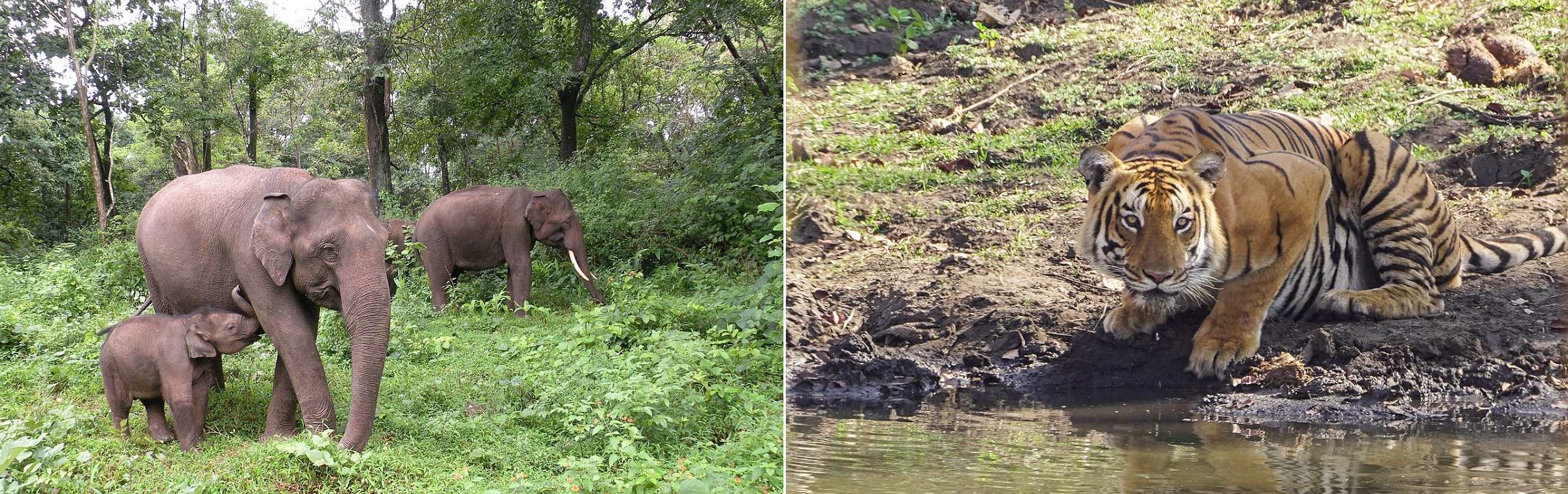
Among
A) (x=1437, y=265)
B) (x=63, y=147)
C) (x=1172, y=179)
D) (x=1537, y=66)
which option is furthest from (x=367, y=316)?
(x=63, y=147)

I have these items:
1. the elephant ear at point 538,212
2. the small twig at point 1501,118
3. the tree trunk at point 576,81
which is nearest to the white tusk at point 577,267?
the elephant ear at point 538,212

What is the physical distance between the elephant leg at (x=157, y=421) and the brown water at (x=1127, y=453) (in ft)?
9.89

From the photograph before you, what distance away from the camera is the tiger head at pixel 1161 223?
2.27 m

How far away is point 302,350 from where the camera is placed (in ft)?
12.7

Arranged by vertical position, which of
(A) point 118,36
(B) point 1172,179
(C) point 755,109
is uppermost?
(A) point 118,36

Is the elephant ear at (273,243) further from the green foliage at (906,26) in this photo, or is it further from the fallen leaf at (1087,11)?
the fallen leaf at (1087,11)

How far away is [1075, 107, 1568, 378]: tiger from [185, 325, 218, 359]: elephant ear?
3350mm

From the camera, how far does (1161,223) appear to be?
89.2 inches

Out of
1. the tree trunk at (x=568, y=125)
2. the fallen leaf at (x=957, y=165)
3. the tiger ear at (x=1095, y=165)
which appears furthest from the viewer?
the tree trunk at (x=568, y=125)

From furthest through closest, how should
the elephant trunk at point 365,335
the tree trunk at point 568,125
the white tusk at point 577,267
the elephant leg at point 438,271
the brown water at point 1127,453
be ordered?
the tree trunk at point 568,125, the elephant leg at point 438,271, the white tusk at point 577,267, the elephant trunk at point 365,335, the brown water at point 1127,453

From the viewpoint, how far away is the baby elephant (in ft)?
12.4

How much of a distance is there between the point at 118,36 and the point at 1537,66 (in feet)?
57.8

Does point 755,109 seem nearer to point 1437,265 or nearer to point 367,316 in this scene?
point 367,316

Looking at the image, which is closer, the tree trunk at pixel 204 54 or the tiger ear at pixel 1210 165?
the tiger ear at pixel 1210 165
